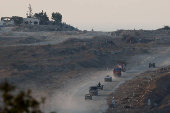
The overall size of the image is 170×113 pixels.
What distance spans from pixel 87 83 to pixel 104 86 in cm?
297

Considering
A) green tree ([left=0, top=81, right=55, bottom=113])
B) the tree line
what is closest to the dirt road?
green tree ([left=0, top=81, right=55, bottom=113])

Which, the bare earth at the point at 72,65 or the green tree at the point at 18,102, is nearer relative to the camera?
the green tree at the point at 18,102

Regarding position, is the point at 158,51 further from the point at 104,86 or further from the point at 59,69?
the point at 104,86

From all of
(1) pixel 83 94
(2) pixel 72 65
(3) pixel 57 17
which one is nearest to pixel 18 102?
(1) pixel 83 94

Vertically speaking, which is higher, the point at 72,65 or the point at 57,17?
the point at 57,17

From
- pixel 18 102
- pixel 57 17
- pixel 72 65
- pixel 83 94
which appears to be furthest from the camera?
pixel 57 17

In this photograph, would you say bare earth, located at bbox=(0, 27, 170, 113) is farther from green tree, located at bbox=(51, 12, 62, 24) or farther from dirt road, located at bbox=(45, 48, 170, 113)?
green tree, located at bbox=(51, 12, 62, 24)

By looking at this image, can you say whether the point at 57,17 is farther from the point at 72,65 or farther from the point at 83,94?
the point at 83,94

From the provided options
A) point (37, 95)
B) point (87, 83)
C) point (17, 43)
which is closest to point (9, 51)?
point (17, 43)

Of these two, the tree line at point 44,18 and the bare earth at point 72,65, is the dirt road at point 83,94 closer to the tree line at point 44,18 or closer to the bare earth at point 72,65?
the bare earth at point 72,65

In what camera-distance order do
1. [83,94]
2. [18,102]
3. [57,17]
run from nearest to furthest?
1. [18,102]
2. [83,94]
3. [57,17]

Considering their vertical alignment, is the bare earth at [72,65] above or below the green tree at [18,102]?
below

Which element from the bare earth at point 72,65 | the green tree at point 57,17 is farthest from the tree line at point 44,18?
the bare earth at point 72,65

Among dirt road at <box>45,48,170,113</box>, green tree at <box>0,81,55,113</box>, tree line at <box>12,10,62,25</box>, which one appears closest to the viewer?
green tree at <box>0,81,55,113</box>
